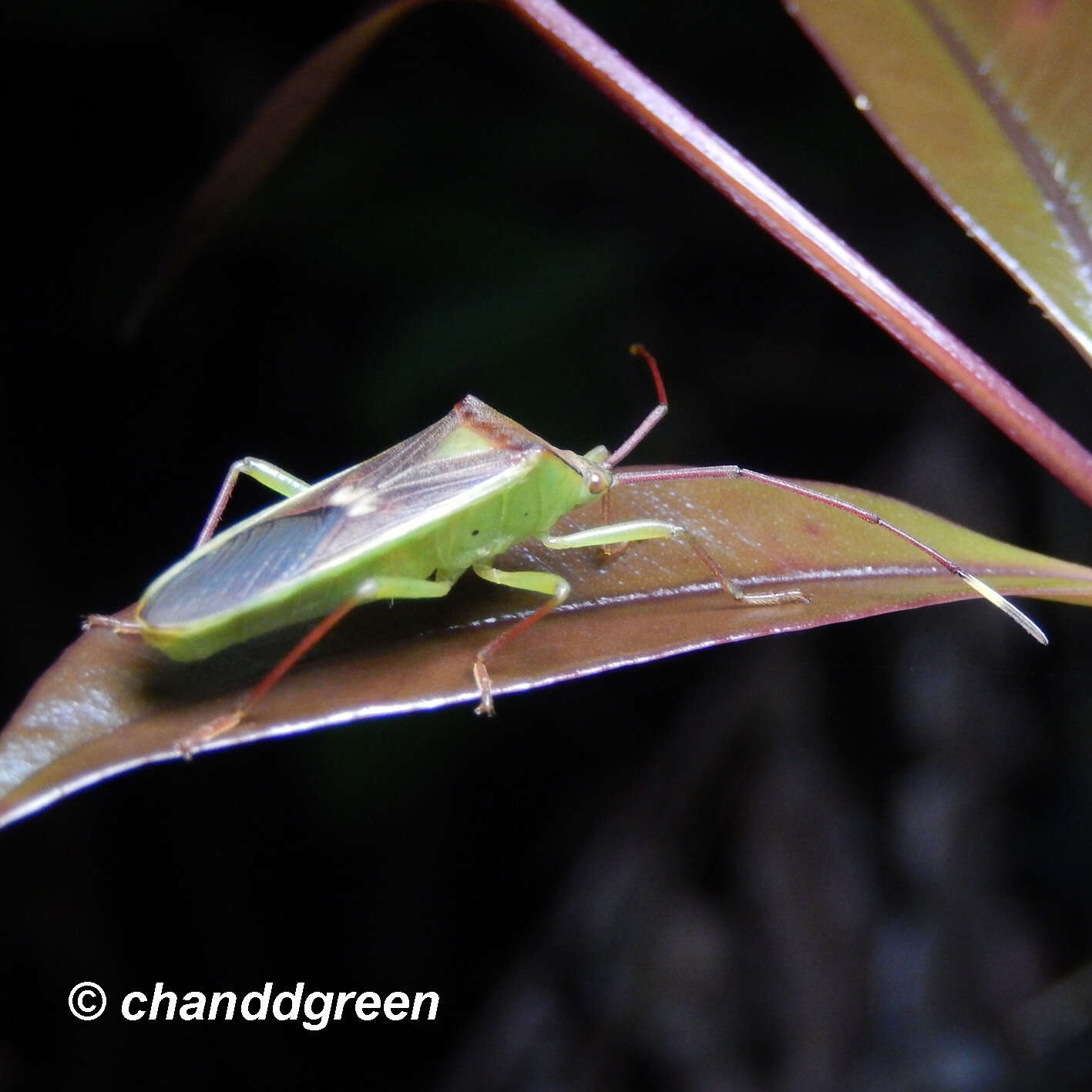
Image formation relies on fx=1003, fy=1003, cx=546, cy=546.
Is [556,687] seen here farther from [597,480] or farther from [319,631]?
[319,631]

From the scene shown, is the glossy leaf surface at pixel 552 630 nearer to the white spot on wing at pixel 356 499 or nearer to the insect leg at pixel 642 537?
the insect leg at pixel 642 537

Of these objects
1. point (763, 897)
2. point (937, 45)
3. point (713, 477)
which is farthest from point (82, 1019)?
point (937, 45)

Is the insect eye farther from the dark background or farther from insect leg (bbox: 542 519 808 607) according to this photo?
the dark background

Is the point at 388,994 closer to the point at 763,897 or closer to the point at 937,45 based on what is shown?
the point at 763,897

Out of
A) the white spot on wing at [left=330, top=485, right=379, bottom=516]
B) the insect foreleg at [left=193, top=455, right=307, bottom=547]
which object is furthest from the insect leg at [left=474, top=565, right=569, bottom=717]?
the insect foreleg at [left=193, top=455, right=307, bottom=547]

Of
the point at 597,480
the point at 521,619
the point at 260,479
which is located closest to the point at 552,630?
the point at 521,619

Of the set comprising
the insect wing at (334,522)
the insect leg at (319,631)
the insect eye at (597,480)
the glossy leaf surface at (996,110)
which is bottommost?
the insect leg at (319,631)

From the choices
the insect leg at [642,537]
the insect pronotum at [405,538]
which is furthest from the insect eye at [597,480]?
the insect leg at [642,537]
